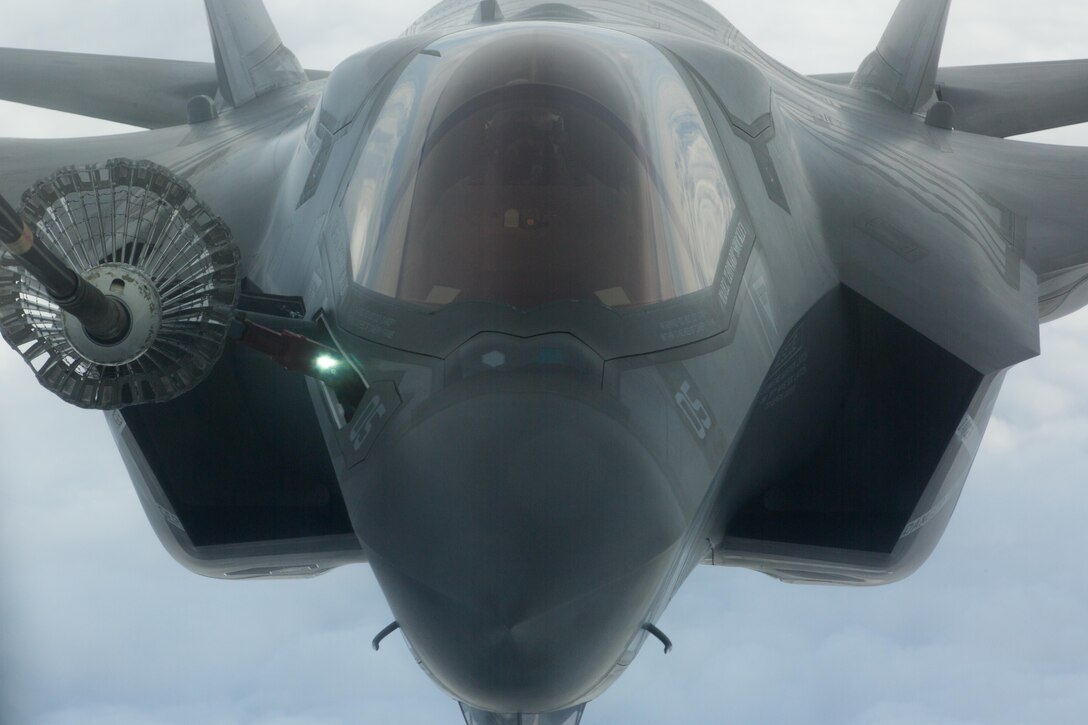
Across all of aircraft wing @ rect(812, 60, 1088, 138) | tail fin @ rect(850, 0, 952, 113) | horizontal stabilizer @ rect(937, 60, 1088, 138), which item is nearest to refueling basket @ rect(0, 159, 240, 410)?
tail fin @ rect(850, 0, 952, 113)

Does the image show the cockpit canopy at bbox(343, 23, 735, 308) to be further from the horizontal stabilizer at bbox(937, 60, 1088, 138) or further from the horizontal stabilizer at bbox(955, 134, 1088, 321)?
the horizontal stabilizer at bbox(937, 60, 1088, 138)

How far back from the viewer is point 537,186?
A: 198 inches

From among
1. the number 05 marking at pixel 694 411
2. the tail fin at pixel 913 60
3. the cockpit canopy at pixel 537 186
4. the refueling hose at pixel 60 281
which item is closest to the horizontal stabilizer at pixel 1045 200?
the tail fin at pixel 913 60

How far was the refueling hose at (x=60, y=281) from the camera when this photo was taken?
4.38 meters

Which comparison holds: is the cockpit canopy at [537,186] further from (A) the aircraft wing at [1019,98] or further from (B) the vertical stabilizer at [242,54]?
(A) the aircraft wing at [1019,98]

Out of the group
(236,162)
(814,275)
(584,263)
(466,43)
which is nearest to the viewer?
(584,263)

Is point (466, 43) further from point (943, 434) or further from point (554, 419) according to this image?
point (943, 434)

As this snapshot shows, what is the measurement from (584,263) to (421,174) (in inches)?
32.2

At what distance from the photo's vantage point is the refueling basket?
188 inches

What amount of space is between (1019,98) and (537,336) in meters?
8.40

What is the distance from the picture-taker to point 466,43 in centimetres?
590

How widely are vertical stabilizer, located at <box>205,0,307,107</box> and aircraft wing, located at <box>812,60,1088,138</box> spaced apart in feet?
19.8

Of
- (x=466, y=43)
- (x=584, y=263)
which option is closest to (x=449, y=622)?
(x=584, y=263)

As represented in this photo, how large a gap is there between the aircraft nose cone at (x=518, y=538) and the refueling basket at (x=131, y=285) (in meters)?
A: 0.91
